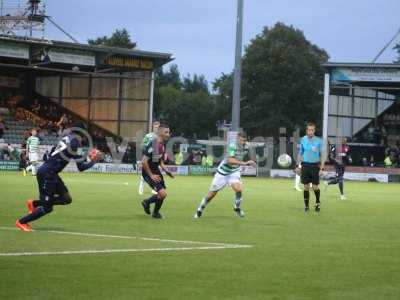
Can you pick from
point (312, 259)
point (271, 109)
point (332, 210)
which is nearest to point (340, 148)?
point (332, 210)

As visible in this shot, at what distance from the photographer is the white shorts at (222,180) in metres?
19.5

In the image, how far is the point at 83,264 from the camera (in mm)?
10969

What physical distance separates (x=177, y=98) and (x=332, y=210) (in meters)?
108

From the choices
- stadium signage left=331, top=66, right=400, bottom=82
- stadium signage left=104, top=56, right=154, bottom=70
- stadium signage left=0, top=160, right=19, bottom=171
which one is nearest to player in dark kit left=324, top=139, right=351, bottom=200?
stadium signage left=0, top=160, right=19, bottom=171

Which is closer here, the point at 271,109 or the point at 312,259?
the point at 312,259

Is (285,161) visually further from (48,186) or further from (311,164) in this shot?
(48,186)

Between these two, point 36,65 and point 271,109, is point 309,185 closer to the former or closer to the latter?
point 36,65

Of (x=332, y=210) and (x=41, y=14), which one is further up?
(x=41, y=14)

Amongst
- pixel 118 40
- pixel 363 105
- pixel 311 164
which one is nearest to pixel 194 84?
pixel 118 40

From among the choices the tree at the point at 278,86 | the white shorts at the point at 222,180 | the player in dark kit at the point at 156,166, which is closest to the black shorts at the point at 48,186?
the player in dark kit at the point at 156,166

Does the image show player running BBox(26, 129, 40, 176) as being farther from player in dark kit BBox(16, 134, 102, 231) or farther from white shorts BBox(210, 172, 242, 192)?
player in dark kit BBox(16, 134, 102, 231)

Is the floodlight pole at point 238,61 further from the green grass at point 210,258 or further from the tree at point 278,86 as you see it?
the tree at point 278,86

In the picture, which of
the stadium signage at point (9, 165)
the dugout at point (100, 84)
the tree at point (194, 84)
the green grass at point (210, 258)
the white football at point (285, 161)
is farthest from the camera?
the tree at point (194, 84)

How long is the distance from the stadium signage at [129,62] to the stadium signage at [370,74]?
40.2ft
